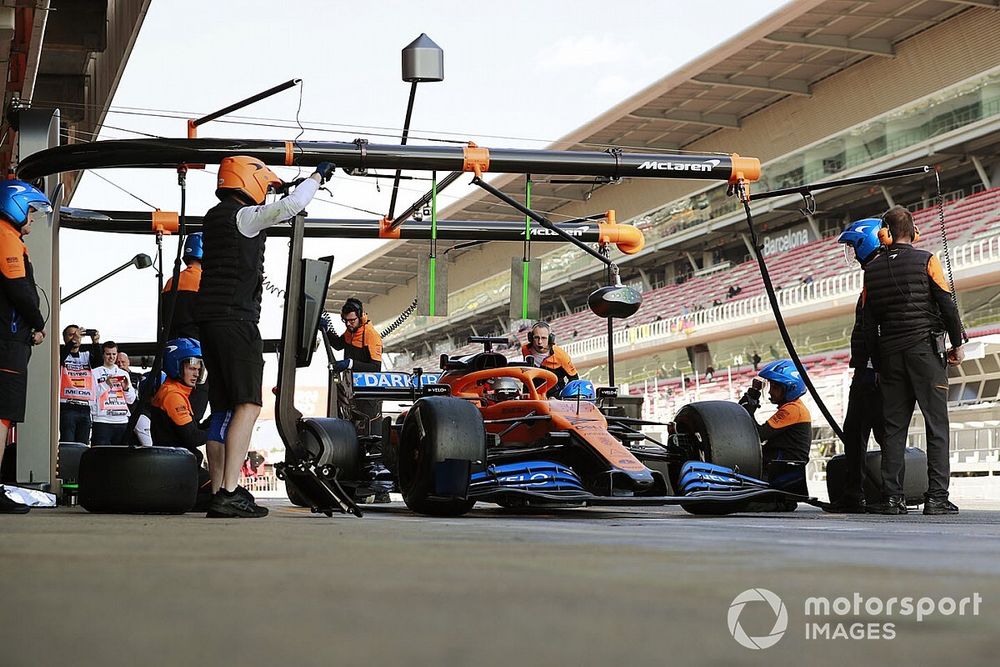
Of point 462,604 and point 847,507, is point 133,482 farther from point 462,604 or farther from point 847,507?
point 462,604

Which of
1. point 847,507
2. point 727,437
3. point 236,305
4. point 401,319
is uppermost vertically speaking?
point 401,319

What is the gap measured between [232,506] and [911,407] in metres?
3.92

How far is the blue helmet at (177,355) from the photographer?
7.99 metres

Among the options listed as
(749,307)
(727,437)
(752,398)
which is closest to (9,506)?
(727,437)

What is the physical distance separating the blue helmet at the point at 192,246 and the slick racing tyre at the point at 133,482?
310 centimetres

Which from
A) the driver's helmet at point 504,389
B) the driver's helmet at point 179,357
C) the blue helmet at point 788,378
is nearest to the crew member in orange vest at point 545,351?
the blue helmet at point 788,378

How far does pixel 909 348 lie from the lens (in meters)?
6.88

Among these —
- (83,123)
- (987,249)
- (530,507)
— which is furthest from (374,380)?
(987,249)

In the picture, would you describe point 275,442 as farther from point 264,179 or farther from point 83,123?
point 264,179

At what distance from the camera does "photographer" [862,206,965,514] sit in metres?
6.77

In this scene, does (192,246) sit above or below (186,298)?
above

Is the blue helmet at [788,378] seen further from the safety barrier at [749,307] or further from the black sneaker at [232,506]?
the safety barrier at [749,307]

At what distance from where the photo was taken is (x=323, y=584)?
68.4 inches

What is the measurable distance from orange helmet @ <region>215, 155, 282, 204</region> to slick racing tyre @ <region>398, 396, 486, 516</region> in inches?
57.0
